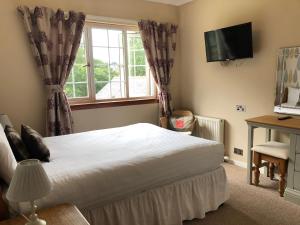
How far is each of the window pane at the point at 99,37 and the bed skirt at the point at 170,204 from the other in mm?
2536

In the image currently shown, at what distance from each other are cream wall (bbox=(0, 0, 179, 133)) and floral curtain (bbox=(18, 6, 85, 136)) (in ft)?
0.43

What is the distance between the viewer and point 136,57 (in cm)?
418

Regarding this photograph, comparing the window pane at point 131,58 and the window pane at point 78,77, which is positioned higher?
the window pane at point 131,58

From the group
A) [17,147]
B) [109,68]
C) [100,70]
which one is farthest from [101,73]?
[17,147]

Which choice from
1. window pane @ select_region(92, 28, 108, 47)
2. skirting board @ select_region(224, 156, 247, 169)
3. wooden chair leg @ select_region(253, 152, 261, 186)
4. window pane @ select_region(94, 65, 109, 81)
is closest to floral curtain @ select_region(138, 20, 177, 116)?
window pane @ select_region(92, 28, 108, 47)

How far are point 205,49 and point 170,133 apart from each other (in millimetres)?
1772

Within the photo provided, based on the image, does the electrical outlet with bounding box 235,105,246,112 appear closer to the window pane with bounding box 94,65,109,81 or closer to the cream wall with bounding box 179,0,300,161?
the cream wall with bounding box 179,0,300,161

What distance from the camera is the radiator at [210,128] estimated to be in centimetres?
Result: 381

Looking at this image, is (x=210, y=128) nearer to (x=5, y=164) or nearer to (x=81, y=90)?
(x=81, y=90)

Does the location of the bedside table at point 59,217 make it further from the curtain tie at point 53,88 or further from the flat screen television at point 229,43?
the flat screen television at point 229,43

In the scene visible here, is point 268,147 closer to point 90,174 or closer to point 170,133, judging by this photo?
point 170,133

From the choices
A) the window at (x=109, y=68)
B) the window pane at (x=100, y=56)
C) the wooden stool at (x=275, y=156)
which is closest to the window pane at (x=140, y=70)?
the window at (x=109, y=68)

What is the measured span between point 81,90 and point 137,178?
2175mm

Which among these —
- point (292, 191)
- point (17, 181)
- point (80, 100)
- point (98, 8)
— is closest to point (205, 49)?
point (98, 8)
